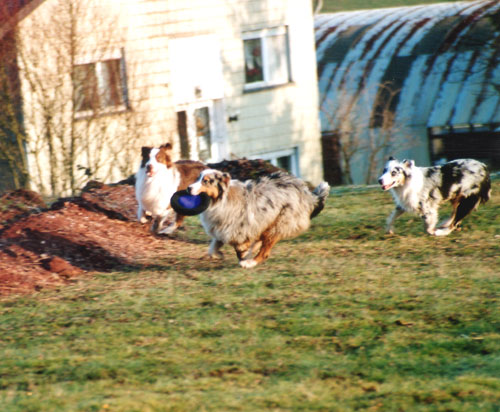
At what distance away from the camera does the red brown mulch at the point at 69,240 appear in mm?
9398

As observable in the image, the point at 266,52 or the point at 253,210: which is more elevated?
the point at 266,52

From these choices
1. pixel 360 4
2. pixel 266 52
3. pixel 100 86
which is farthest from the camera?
pixel 360 4

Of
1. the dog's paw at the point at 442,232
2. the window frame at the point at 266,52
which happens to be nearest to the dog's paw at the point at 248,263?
the dog's paw at the point at 442,232

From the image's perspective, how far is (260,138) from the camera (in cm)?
2466

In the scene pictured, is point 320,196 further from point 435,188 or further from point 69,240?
point 69,240

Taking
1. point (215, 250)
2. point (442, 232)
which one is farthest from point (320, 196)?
point (442, 232)

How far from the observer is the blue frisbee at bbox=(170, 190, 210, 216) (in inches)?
360

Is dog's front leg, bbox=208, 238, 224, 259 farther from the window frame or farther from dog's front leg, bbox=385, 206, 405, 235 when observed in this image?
the window frame

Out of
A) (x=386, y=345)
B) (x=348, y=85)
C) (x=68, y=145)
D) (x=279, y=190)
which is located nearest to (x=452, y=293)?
(x=386, y=345)

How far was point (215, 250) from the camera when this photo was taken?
9875mm

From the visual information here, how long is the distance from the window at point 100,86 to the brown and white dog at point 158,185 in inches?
311

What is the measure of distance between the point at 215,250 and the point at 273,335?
8.67ft

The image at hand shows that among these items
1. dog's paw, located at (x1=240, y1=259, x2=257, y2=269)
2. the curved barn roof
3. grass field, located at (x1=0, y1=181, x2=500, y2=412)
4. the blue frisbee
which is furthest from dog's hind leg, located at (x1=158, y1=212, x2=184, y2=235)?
the curved barn roof

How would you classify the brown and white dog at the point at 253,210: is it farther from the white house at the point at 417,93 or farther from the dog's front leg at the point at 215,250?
the white house at the point at 417,93
